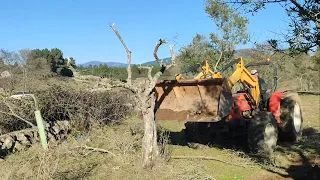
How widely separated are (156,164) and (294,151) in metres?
3.88

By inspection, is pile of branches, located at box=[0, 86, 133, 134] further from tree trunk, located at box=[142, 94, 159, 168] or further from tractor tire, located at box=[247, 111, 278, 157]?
tractor tire, located at box=[247, 111, 278, 157]

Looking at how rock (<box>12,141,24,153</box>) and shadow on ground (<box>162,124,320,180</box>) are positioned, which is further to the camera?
rock (<box>12,141,24,153</box>)

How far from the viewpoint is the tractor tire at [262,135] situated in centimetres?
809

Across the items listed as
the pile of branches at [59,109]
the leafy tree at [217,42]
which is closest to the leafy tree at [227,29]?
the leafy tree at [217,42]

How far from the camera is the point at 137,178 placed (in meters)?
6.55

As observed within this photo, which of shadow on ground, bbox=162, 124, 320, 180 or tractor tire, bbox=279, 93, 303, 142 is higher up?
tractor tire, bbox=279, 93, 303, 142

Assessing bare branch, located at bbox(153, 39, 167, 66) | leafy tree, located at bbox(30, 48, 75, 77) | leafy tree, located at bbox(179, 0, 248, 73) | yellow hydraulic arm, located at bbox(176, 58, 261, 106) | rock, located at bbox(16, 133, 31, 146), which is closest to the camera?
bare branch, located at bbox(153, 39, 167, 66)

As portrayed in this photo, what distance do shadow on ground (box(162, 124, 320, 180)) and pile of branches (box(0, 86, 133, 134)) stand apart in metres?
3.16

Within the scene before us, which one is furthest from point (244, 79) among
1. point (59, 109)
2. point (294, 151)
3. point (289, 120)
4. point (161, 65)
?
point (59, 109)

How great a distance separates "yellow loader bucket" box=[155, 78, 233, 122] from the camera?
755cm

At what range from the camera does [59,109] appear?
39.1ft

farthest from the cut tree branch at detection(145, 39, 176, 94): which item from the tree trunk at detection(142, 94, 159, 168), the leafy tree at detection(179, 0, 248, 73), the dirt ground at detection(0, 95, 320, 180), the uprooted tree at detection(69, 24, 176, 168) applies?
the leafy tree at detection(179, 0, 248, 73)

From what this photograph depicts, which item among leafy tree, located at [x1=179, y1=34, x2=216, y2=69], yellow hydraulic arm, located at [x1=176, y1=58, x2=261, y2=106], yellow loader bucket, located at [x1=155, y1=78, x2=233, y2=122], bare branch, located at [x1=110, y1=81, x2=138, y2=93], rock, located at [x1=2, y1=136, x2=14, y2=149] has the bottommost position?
rock, located at [x1=2, y1=136, x2=14, y2=149]

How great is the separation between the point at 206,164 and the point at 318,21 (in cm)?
A: 431
